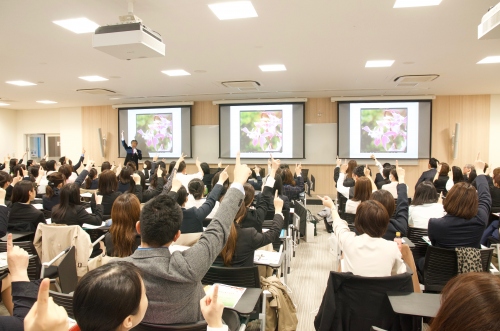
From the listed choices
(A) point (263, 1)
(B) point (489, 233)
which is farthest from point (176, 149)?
(B) point (489, 233)

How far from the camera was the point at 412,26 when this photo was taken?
4.61 metres

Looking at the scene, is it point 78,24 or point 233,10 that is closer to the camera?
point 233,10

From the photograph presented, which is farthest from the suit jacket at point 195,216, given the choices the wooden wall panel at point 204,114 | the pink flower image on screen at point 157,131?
the pink flower image on screen at point 157,131

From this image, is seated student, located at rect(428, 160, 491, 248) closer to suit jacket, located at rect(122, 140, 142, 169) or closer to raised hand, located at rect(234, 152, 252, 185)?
raised hand, located at rect(234, 152, 252, 185)

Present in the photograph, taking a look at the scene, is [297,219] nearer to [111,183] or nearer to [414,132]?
[111,183]

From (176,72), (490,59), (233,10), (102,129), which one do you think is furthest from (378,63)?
(102,129)

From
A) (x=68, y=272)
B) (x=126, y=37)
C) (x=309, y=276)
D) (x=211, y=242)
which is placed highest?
(x=126, y=37)

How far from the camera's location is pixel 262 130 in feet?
36.7

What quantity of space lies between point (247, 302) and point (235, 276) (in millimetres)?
459

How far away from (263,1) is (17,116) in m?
14.3

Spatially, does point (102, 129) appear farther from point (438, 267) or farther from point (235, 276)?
point (438, 267)

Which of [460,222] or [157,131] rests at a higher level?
[157,131]

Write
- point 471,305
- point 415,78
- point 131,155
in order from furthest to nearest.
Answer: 1. point 131,155
2. point 415,78
3. point 471,305

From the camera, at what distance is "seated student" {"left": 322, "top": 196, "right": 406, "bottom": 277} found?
229 centimetres
